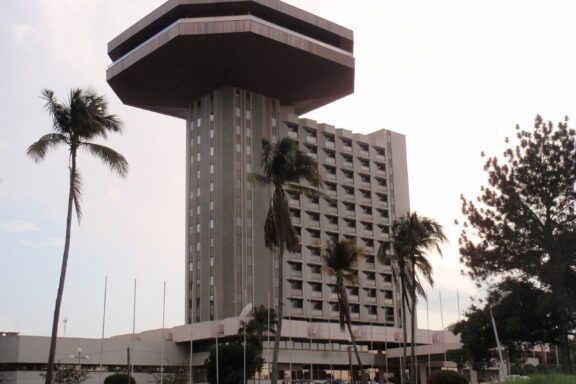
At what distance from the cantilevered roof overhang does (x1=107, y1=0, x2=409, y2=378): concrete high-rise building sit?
17cm

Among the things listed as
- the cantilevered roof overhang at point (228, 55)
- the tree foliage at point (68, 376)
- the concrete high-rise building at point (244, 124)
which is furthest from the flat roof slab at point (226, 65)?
the tree foliage at point (68, 376)

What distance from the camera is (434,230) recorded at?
2334 inches

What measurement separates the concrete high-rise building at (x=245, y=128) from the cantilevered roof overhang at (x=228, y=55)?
174 millimetres

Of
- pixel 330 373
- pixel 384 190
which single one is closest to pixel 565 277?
pixel 330 373

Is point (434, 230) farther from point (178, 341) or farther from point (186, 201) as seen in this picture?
point (186, 201)

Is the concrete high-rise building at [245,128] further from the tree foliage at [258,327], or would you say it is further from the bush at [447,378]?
the bush at [447,378]

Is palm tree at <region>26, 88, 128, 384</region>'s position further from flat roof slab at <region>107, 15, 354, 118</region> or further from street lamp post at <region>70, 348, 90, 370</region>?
flat roof slab at <region>107, 15, 354, 118</region>

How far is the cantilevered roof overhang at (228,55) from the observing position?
335ft

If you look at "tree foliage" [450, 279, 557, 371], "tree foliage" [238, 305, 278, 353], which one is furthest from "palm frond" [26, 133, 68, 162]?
"tree foliage" [238, 305, 278, 353]

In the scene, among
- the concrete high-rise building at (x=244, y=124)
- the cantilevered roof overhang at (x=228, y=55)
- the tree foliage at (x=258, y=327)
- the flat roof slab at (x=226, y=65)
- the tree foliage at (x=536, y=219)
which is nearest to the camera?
the tree foliage at (x=536, y=219)

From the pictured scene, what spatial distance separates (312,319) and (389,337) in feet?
40.8

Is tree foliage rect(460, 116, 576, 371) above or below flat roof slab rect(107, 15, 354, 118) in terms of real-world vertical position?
below

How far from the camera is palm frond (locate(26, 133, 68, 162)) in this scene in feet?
127

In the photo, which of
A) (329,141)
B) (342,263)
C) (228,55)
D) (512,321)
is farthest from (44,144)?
(329,141)
